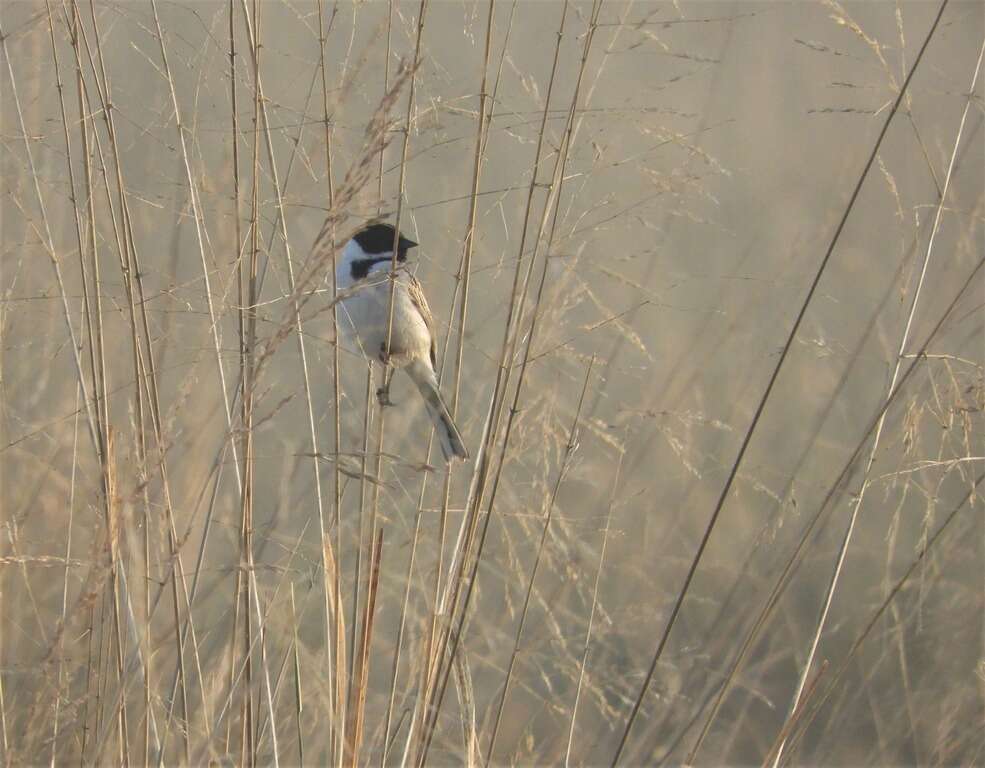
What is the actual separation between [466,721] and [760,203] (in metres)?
4.77

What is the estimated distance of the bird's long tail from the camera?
8.72 ft

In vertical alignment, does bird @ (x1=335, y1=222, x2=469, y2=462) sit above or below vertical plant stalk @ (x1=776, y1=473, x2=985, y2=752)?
above

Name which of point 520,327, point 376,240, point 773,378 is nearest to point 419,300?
point 376,240

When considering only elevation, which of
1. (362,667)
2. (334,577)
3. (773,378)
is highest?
(773,378)

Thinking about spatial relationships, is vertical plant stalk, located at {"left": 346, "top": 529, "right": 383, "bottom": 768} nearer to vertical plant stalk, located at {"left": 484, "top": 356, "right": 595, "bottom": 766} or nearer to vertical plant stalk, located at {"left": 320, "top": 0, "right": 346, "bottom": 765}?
vertical plant stalk, located at {"left": 320, "top": 0, "right": 346, "bottom": 765}

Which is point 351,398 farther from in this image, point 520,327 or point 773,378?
point 773,378

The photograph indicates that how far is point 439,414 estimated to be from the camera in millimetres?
2852

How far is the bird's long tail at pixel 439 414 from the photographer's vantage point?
2.66 m

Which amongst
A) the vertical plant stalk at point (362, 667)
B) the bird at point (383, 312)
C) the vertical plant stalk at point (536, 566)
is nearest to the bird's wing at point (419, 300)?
the bird at point (383, 312)

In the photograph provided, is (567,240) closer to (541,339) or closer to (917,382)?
(541,339)

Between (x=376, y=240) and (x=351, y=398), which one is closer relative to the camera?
(x=351, y=398)

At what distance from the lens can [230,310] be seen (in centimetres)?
195

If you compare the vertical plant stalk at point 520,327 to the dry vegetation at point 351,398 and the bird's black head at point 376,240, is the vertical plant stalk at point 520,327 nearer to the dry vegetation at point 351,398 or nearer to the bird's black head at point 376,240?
the dry vegetation at point 351,398

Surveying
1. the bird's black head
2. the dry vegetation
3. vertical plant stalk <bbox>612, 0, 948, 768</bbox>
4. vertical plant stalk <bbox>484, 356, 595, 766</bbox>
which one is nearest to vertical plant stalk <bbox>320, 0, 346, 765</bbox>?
the dry vegetation
